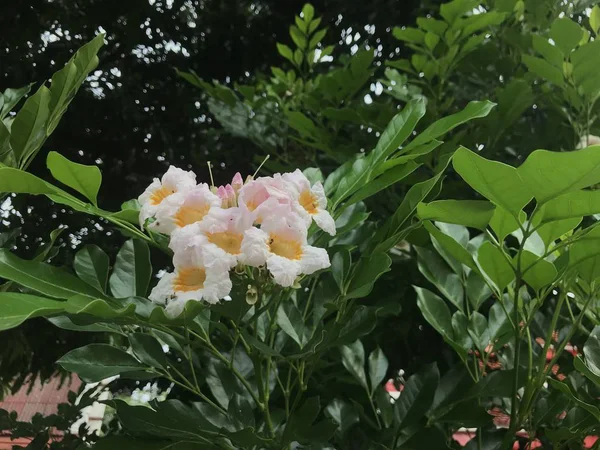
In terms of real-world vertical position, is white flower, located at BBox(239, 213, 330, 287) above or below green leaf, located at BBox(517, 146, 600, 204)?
below

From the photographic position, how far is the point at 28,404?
6.04ft

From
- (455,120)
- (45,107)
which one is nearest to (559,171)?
(455,120)

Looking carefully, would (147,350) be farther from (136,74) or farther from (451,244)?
(136,74)

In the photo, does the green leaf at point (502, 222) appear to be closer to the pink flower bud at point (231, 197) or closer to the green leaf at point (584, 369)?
the green leaf at point (584, 369)

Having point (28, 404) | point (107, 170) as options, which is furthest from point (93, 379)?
point (28, 404)

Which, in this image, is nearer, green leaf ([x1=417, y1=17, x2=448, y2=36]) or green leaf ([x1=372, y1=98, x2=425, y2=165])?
green leaf ([x1=372, y1=98, x2=425, y2=165])

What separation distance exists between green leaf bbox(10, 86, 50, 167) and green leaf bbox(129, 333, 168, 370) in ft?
0.73

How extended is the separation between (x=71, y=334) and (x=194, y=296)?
1012 millimetres

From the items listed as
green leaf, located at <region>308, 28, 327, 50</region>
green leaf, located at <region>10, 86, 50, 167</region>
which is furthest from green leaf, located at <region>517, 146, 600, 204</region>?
green leaf, located at <region>308, 28, 327, 50</region>

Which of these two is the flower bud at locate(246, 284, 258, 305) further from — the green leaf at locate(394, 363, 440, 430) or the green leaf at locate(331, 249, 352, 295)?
the green leaf at locate(394, 363, 440, 430)

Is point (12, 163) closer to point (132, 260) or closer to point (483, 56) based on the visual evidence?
point (132, 260)

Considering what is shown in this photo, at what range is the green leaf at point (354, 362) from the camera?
2.37 feet

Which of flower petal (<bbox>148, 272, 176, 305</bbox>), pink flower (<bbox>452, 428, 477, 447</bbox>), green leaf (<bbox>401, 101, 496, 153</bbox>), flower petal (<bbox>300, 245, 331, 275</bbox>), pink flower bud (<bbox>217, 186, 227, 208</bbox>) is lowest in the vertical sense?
pink flower (<bbox>452, 428, 477, 447</bbox>)

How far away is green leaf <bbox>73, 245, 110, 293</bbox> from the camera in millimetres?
588
